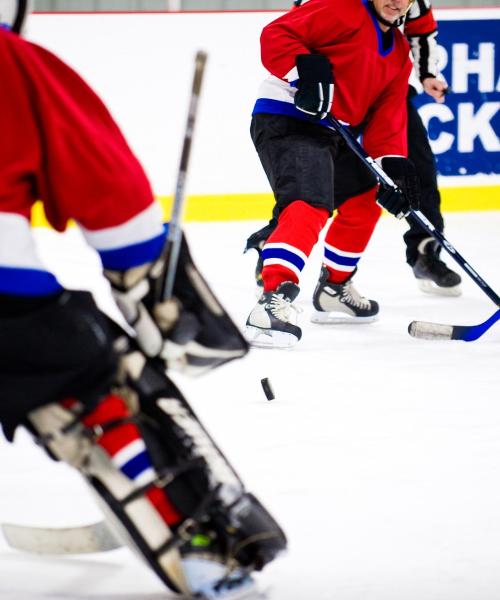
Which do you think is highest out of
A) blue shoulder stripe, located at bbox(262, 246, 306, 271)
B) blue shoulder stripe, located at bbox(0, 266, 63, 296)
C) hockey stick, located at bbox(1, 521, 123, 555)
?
blue shoulder stripe, located at bbox(0, 266, 63, 296)

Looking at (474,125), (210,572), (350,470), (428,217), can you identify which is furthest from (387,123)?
(474,125)

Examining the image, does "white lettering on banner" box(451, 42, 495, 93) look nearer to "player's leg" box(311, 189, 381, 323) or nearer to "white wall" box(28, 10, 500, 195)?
"white wall" box(28, 10, 500, 195)

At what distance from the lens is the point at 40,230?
5.17 m

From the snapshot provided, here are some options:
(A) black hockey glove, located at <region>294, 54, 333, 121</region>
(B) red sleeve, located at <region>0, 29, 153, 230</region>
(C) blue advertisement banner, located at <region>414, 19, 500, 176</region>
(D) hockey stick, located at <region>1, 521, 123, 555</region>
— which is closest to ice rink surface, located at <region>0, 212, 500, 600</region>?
(D) hockey stick, located at <region>1, 521, 123, 555</region>

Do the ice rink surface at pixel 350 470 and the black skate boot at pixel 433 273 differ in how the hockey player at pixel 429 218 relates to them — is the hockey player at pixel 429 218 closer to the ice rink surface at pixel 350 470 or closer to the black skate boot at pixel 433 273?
the black skate boot at pixel 433 273

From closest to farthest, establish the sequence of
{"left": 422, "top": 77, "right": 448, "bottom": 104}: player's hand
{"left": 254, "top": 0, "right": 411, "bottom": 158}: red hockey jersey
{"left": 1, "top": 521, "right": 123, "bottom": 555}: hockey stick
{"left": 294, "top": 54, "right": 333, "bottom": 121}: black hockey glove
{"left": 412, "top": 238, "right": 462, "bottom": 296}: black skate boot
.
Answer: {"left": 1, "top": 521, "right": 123, "bottom": 555}: hockey stick → {"left": 294, "top": 54, "right": 333, "bottom": 121}: black hockey glove → {"left": 254, "top": 0, "right": 411, "bottom": 158}: red hockey jersey → {"left": 422, "top": 77, "right": 448, "bottom": 104}: player's hand → {"left": 412, "top": 238, "right": 462, "bottom": 296}: black skate boot

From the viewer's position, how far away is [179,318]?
134 cm

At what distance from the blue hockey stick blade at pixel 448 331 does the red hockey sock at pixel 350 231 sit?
0.36 m

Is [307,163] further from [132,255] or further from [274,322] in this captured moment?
[132,255]

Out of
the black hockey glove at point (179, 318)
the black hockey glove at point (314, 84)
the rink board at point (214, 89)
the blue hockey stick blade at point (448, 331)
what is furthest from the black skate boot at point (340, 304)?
the black hockey glove at point (179, 318)

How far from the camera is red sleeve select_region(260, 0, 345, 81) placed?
296cm

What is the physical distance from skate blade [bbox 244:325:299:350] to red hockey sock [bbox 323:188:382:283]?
451 millimetres

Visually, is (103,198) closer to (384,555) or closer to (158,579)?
(158,579)

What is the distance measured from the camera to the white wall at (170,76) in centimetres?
500
